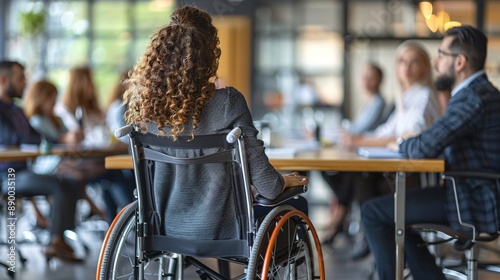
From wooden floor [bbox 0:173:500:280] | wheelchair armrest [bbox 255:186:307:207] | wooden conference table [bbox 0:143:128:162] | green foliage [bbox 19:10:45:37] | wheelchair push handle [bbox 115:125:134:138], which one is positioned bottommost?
wooden floor [bbox 0:173:500:280]

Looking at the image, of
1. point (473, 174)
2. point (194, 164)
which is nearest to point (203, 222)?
point (194, 164)

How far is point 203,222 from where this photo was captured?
2.52 metres

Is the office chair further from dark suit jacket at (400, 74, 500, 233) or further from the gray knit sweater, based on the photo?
the gray knit sweater

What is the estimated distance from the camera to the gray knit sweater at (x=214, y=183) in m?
2.47

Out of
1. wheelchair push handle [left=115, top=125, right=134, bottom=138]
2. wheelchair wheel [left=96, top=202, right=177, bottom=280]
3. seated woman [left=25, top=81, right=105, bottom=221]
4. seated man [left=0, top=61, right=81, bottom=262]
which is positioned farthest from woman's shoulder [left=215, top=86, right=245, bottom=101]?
seated woman [left=25, top=81, right=105, bottom=221]

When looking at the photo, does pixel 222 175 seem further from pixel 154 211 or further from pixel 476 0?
pixel 476 0

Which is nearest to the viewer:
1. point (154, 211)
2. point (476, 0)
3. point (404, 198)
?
point (154, 211)

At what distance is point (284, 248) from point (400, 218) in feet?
2.09

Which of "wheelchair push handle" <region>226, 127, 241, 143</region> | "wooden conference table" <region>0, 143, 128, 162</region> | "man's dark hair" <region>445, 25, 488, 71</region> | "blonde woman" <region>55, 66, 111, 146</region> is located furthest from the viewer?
"blonde woman" <region>55, 66, 111, 146</region>

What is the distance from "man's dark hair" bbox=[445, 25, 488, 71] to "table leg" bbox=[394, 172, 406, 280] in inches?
22.8

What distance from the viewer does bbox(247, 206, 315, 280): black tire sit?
2395 mm

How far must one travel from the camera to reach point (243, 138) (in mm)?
2416

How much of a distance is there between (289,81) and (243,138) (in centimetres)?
590

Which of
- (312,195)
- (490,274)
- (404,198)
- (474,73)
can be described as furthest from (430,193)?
(312,195)
